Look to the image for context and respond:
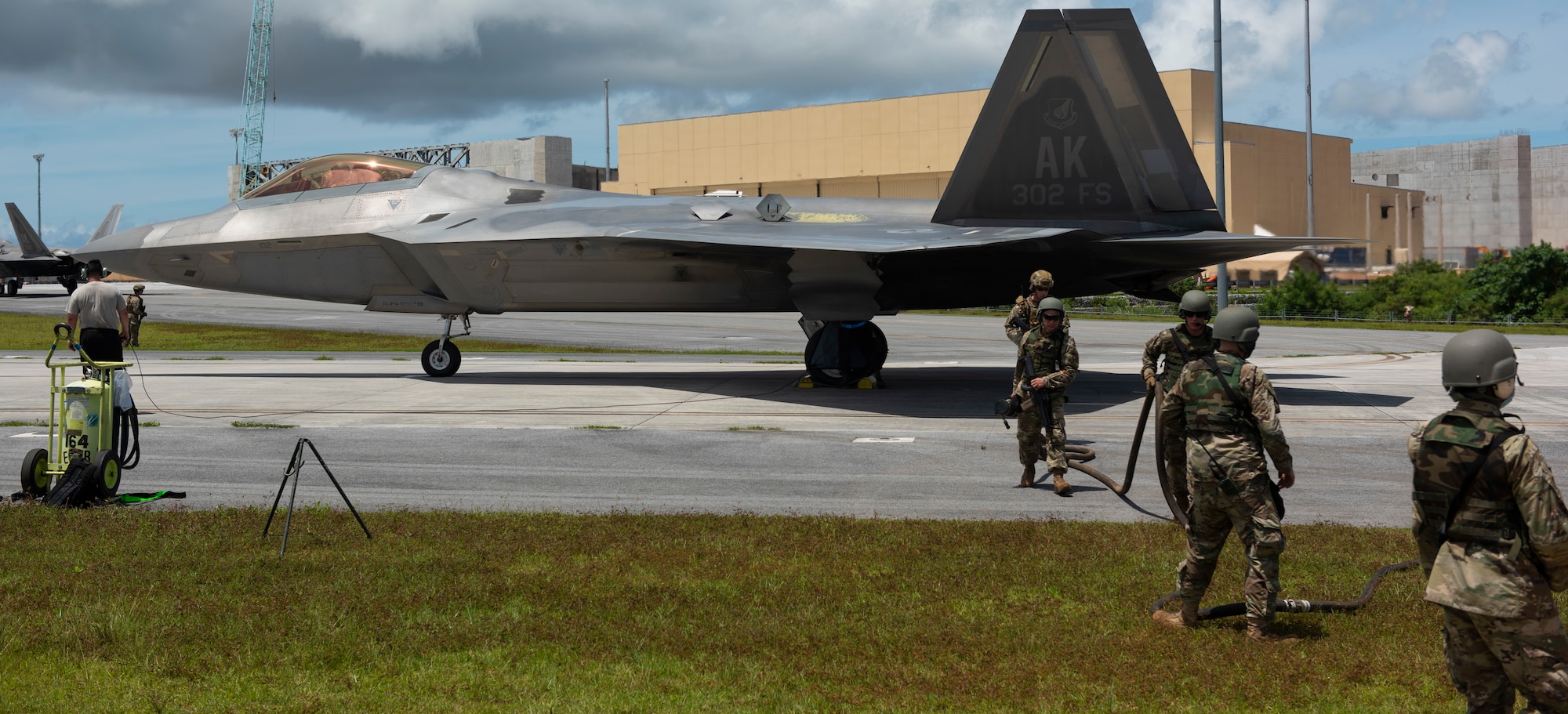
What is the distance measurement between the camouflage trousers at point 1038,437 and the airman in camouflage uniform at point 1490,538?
230 inches

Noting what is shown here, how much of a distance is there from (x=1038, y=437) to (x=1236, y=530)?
4.42 meters

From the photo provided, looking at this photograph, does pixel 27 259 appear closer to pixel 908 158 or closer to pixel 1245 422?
pixel 908 158

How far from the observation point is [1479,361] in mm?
4469

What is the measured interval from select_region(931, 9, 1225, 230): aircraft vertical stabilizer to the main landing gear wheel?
2.39 m

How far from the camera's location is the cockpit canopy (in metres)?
20.6

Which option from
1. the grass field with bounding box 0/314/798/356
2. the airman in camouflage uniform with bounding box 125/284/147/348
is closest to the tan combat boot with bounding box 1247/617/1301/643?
the grass field with bounding box 0/314/798/356

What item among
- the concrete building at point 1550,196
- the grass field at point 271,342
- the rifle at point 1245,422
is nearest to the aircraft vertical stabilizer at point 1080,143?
the grass field at point 271,342

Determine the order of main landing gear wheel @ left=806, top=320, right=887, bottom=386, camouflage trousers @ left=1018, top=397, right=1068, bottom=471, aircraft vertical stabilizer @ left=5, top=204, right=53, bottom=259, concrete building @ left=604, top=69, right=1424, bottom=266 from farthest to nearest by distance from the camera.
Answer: concrete building @ left=604, top=69, right=1424, bottom=266
aircraft vertical stabilizer @ left=5, top=204, right=53, bottom=259
main landing gear wheel @ left=806, top=320, right=887, bottom=386
camouflage trousers @ left=1018, top=397, right=1068, bottom=471

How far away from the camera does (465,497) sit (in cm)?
1027

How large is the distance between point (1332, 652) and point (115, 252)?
20.6 meters

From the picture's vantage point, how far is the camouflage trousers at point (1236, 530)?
20.1 feet

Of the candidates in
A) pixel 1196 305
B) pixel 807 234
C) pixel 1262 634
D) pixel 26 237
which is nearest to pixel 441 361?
pixel 807 234

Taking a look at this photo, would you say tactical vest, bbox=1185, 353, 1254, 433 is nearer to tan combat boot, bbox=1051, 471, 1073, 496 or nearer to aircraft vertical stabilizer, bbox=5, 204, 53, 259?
tan combat boot, bbox=1051, 471, 1073, 496

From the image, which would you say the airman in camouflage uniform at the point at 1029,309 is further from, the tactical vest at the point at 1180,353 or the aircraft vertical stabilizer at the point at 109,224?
the aircraft vertical stabilizer at the point at 109,224
